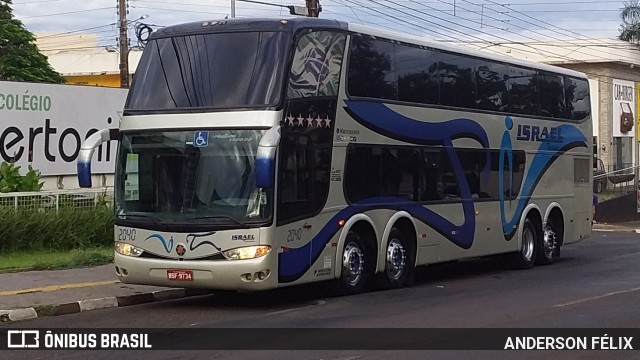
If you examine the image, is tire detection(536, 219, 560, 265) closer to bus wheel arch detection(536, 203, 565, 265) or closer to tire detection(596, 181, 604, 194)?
bus wheel arch detection(536, 203, 565, 265)

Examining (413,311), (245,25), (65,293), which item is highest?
(245,25)

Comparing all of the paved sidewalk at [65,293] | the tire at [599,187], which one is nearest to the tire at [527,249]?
the paved sidewalk at [65,293]

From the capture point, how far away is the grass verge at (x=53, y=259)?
18688 mm

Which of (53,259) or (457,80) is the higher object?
(457,80)

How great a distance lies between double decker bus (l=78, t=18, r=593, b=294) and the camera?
1431 centimetres

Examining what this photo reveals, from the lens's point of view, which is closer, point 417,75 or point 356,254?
point 356,254

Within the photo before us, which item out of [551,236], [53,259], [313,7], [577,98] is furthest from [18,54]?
[551,236]

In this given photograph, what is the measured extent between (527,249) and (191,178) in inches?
380

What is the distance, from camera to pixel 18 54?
48.9 m

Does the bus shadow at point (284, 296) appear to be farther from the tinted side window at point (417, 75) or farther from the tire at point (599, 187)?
the tire at point (599, 187)

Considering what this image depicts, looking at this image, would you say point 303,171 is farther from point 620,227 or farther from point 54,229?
point 620,227

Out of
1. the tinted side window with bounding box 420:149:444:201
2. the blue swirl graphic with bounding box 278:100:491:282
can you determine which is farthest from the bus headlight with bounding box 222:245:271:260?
the tinted side window with bounding box 420:149:444:201

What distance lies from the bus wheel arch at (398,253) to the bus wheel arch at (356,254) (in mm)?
198

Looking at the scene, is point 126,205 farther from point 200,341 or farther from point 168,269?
point 200,341
